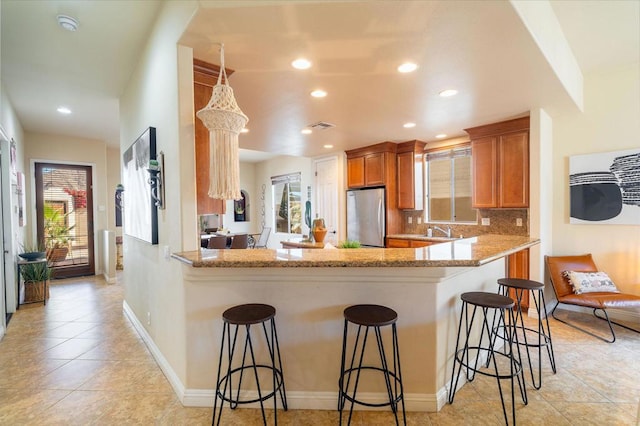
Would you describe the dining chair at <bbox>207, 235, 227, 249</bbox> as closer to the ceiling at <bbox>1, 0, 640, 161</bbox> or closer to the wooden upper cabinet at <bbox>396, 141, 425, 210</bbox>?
the ceiling at <bbox>1, 0, 640, 161</bbox>

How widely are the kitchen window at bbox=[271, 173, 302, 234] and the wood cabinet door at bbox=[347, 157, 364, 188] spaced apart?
206 cm

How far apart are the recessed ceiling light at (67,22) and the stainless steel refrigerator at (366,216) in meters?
4.26

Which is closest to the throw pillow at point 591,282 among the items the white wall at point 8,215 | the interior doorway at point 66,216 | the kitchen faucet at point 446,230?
the kitchen faucet at point 446,230

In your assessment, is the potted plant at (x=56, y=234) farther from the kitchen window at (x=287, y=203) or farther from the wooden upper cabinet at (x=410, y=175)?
the wooden upper cabinet at (x=410, y=175)

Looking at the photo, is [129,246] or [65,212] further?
[65,212]

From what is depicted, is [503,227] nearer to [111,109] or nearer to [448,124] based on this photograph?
[448,124]

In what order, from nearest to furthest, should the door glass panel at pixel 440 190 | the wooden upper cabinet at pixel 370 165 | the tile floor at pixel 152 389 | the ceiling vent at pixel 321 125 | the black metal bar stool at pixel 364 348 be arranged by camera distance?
the black metal bar stool at pixel 364 348 < the tile floor at pixel 152 389 < the ceiling vent at pixel 321 125 < the door glass panel at pixel 440 190 < the wooden upper cabinet at pixel 370 165

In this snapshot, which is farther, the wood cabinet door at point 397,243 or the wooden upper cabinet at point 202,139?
the wood cabinet door at point 397,243

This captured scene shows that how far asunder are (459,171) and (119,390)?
16.3 ft

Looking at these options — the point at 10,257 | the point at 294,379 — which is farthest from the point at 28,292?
the point at 294,379

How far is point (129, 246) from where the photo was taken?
11.6ft

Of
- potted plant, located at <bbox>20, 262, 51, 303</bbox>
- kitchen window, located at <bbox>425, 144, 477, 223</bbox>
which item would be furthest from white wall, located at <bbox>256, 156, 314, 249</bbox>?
potted plant, located at <bbox>20, 262, 51, 303</bbox>

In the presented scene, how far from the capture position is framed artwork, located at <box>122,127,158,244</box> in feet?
8.19

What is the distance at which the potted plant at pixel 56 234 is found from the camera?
5.61 m
